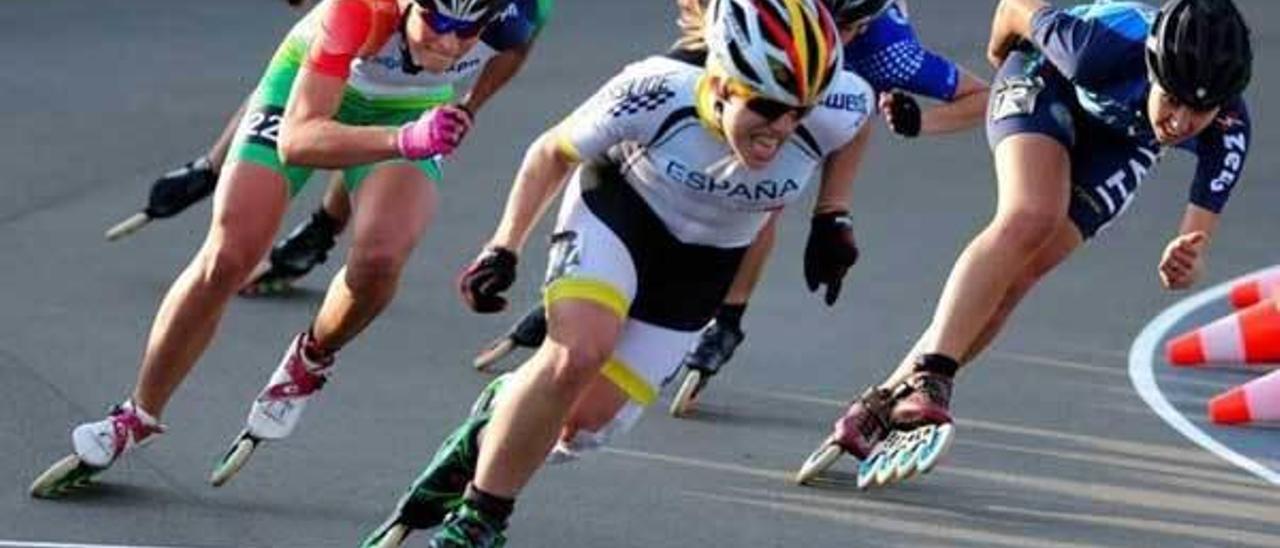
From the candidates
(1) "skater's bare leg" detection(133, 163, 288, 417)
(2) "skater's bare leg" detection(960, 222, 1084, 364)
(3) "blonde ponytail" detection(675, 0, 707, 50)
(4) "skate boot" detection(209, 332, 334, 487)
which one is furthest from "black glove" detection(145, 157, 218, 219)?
(3) "blonde ponytail" detection(675, 0, 707, 50)

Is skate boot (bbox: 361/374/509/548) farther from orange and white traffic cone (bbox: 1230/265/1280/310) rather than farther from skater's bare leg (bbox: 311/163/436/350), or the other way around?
orange and white traffic cone (bbox: 1230/265/1280/310)

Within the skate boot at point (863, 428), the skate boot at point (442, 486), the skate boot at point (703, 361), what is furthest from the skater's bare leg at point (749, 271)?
the skate boot at point (442, 486)

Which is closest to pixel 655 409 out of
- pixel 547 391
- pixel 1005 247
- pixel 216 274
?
pixel 1005 247

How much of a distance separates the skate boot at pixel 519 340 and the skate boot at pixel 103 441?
217 centimetres

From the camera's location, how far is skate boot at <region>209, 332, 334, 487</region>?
30.1 feet

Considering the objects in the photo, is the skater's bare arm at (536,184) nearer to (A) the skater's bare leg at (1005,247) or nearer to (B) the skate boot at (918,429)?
(B) the skate boot at (918,429)

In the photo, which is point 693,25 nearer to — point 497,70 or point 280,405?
point 497,70

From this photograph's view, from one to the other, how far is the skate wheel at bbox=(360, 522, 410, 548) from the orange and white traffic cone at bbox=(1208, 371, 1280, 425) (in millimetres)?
3664

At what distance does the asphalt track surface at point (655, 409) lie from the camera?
9.20 m

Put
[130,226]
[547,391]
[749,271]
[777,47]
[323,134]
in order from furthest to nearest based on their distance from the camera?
[130,226]
[749,271]
[323,134]
[547,391]
[777,47]

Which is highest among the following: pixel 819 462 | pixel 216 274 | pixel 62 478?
pixel 216 274

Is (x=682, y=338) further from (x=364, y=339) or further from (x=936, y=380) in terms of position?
(x=364, y=339)

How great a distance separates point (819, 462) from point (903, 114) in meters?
1.14

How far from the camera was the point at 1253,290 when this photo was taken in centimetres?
1274
